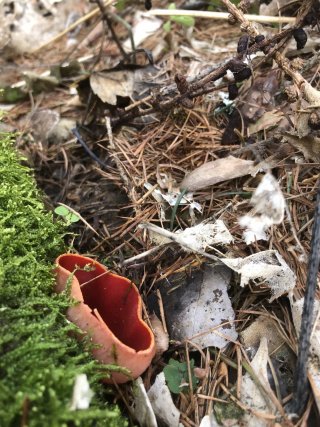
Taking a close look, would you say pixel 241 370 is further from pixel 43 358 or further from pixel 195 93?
pixel 195 93

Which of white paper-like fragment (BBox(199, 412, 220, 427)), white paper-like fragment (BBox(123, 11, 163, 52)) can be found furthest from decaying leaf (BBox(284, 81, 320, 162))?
white paper-like fragment (BBox(123, 11, 163, 52))

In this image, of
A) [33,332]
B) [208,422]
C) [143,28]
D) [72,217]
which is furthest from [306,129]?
[143,28]

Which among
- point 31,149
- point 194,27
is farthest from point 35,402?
point 194,27

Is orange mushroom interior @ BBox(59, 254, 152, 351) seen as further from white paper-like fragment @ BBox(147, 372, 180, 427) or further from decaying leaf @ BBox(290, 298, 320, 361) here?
decaying leaf @ BBox(290, 298, 320, 361)

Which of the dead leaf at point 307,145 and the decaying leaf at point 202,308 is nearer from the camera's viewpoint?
the decaying leaf at point 202,308

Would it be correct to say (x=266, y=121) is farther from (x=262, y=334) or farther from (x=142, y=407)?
(x=142, y=407)

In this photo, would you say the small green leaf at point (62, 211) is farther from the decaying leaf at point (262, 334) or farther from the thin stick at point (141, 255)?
the decaying leaf at point (262, 334)

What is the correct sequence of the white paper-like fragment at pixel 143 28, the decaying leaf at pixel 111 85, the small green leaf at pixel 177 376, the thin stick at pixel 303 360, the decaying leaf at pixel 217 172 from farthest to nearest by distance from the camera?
1. the white paper-like fragment at pixel 143 28
2. the decaying leaf at pixel 111 85
3. the decaying leaf at pixel 217 172
4. the small green leaf at pixel 177 376
5. the thin stick at pixel 303 360

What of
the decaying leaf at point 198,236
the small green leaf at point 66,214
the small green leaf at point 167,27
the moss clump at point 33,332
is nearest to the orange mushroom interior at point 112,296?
the moss clump at point 33,332
